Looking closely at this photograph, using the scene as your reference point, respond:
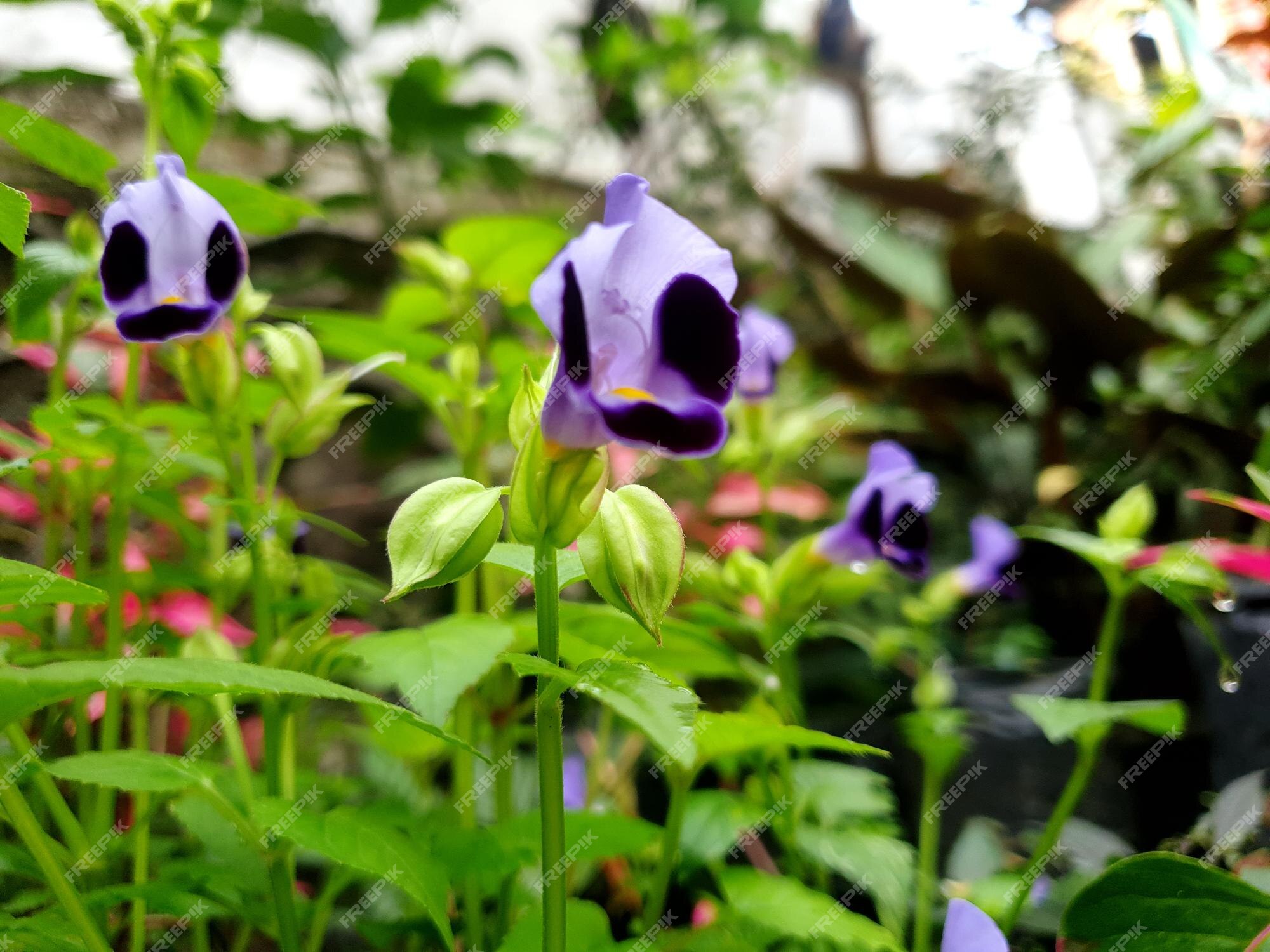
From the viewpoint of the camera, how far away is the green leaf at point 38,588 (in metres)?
0.27

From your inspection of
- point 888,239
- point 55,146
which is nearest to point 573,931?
point 55,146

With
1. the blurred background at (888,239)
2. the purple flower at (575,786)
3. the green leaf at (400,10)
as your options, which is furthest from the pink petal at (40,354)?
the green leaf at (400,10)

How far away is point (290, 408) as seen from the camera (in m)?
0.52

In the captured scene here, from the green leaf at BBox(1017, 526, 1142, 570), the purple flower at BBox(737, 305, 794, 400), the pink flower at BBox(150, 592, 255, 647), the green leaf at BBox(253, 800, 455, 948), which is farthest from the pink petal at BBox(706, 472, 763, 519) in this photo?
the green leaf at BBox(253, 800, 455, 948)

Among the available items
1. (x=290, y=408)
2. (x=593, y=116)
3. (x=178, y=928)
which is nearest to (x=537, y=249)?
(x=290, y=408)

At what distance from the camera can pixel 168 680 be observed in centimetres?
24

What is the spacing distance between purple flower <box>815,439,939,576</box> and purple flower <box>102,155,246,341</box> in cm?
42

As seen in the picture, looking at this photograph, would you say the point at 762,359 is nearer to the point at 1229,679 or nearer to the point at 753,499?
the point at 753,499

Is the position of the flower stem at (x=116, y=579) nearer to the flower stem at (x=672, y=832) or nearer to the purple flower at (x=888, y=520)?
the flower stem at (x=672, y=832)

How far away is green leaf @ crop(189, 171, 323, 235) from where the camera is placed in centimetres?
49

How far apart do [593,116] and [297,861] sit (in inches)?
62.3

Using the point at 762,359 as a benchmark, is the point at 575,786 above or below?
below

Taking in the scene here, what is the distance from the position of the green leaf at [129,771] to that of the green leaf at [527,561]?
0.16 m

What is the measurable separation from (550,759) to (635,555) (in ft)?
0.29
